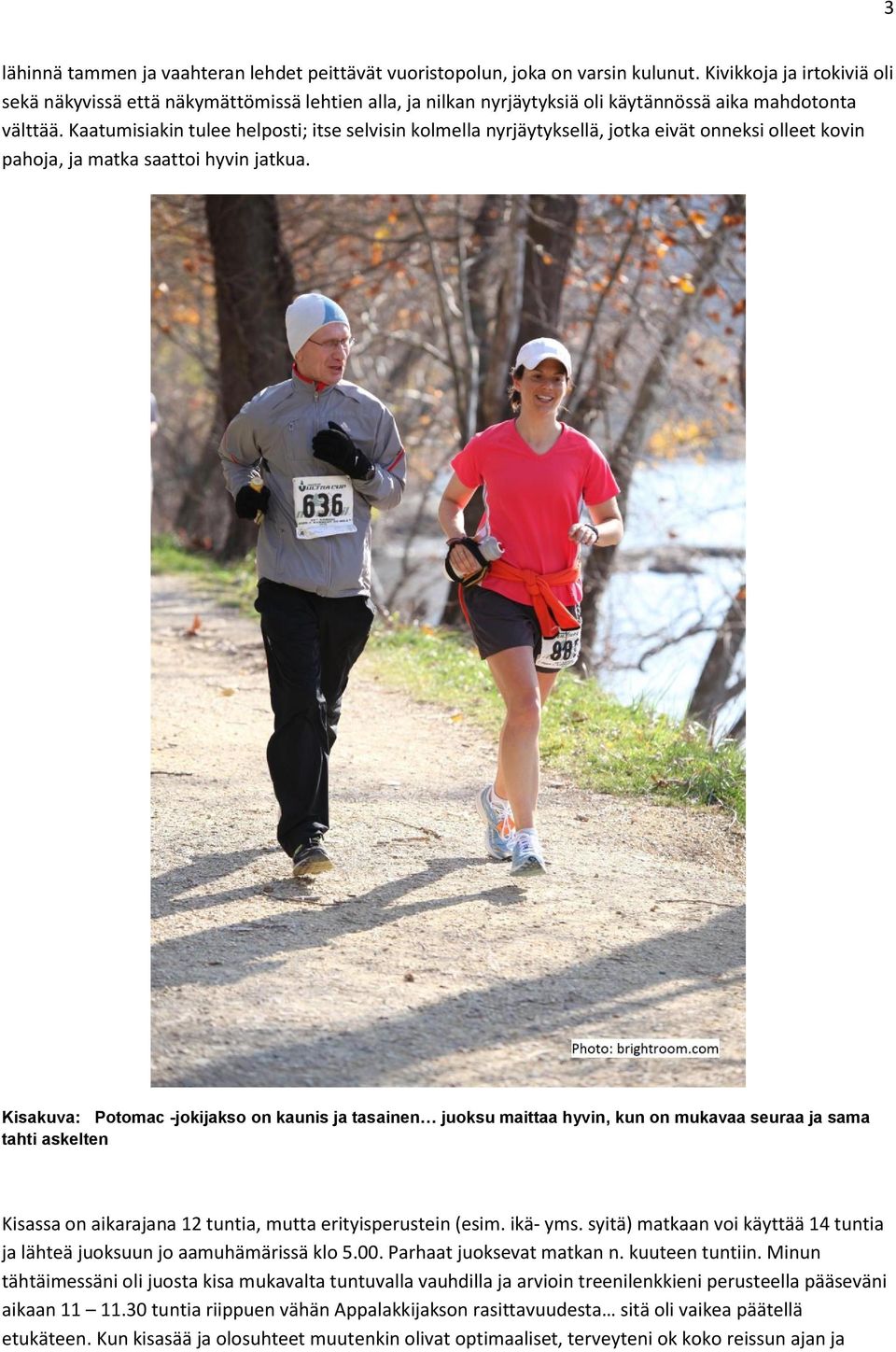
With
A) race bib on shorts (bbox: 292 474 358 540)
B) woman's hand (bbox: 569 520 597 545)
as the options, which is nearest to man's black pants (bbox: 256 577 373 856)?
race bib on shorts (bbox: 292 474 358 540)

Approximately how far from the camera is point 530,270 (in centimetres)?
1348

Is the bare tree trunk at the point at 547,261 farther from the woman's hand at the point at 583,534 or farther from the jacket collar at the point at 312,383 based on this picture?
the woman's hand at the point at 583,534

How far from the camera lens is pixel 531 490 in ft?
17.4

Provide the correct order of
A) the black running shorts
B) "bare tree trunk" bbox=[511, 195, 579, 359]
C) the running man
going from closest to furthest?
the running man, the black running shorts, "bare tree trunk" bbox=[511, 195, 579, 359]

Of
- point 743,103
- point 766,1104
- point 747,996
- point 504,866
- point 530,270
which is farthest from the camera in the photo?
point 530,270

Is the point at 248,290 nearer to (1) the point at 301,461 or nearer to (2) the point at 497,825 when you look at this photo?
(1) the point at 301,461

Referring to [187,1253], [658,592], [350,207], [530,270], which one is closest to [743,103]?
[187,1253]

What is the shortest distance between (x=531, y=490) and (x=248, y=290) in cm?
976

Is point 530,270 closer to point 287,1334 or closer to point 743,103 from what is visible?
point 743,103

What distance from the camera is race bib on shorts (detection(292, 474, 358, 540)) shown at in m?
5.30

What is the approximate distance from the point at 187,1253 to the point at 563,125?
325cm

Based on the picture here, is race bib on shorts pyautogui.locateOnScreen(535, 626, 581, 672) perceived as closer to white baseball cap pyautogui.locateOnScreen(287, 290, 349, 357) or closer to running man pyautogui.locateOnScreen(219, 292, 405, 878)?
running man pyautogui.locateOnScreen(219, 292, 405, 878)

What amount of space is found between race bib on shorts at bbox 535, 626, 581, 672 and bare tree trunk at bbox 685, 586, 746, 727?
27.4 ft

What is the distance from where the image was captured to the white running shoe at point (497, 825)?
5.76 m
